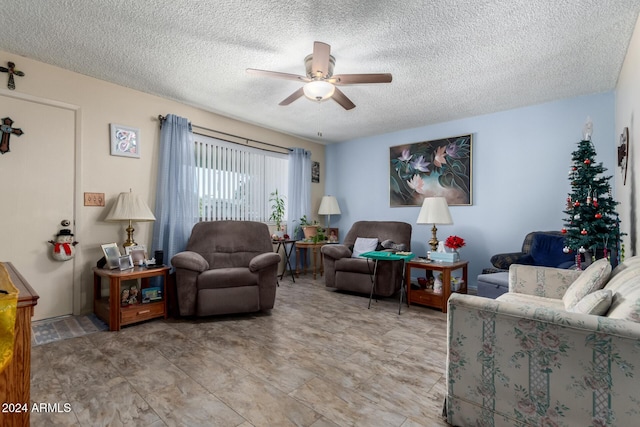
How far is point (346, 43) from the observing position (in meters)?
2.42

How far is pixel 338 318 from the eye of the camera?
9.83 ft

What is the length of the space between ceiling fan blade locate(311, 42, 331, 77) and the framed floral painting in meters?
2.70

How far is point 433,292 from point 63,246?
376 cm

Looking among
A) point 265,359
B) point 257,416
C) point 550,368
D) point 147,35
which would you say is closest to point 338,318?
point 265,359

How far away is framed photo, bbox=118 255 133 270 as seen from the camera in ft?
9.36

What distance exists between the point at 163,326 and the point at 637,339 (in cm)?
313

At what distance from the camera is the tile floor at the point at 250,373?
1.53 m

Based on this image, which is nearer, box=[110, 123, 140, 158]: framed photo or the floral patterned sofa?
the floral patterned sofa

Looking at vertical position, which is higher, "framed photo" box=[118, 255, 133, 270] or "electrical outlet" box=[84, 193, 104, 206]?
"electrical outlet" box=[84, 193, 104, 206]

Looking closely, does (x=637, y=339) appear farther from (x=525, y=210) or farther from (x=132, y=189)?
(x=132, y=189)

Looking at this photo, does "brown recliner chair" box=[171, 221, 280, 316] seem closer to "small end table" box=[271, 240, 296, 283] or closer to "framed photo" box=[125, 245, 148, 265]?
"framed photo" box=[125, 245, 148, 265]

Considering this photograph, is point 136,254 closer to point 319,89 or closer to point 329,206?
point 319,89

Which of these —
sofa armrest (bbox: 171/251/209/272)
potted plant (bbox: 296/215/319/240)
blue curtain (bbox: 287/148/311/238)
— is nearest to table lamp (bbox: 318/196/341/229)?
blue curtain (bbox: 287/148/311/238)

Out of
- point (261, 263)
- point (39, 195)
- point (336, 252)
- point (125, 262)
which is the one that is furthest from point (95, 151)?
point (336, 252)
